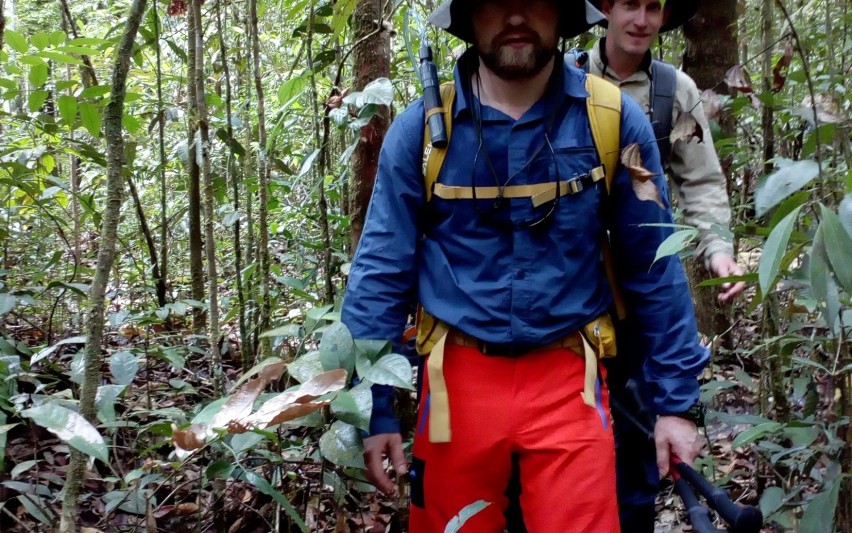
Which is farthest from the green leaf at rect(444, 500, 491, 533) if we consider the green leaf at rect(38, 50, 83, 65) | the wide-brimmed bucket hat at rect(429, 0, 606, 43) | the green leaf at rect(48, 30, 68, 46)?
the green leaf at rect(48, 30, 68, 46)

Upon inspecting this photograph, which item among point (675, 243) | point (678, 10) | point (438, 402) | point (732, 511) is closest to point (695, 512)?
point (732, 511)

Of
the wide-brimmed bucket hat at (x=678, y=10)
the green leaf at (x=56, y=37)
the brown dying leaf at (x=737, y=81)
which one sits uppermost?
the wide-brimmed bucket hat at (x=678, y=10)

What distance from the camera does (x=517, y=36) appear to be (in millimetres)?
2203

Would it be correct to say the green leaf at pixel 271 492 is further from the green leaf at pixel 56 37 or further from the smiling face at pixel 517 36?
the green leaf at pixel 56 37

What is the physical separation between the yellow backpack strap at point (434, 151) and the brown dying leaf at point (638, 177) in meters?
0.54

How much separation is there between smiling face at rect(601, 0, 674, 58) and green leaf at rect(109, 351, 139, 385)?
2153 millimetres

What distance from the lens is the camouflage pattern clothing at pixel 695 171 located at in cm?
263

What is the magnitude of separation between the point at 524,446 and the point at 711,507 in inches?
20.7

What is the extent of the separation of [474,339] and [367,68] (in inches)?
65.5

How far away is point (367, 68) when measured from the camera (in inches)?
132

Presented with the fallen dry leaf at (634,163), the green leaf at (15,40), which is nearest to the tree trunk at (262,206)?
the green leaf at (15,40)

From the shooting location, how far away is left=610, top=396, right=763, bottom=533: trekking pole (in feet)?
5.51

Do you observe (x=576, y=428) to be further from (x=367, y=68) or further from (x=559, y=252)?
(x=367, y=68)

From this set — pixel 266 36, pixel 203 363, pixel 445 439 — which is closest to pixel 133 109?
pixel 266 36
